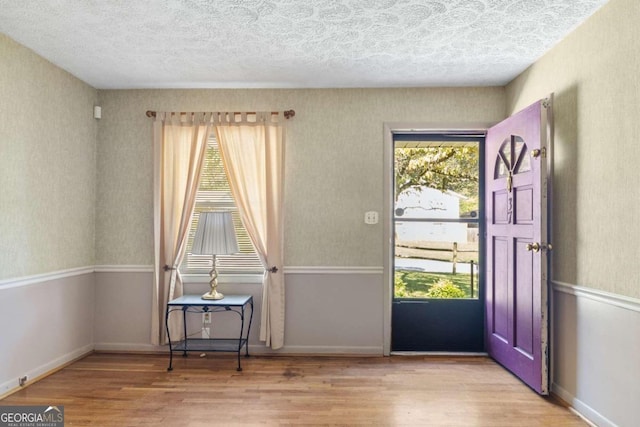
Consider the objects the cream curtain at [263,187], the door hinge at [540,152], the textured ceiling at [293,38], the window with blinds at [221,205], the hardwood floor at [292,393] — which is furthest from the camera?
the window with blinds at [221,205]

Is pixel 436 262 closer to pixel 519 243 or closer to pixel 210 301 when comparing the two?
pixel 519 243

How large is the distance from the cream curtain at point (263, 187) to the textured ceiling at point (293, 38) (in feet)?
1.31

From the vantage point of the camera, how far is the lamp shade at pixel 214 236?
347cm

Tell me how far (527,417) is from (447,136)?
2.38 m

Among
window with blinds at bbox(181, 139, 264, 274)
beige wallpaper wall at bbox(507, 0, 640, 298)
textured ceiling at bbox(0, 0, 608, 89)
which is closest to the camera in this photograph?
beige wallpaper wall at bbox(507, 0, 640, 298)

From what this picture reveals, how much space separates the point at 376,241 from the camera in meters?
3.79

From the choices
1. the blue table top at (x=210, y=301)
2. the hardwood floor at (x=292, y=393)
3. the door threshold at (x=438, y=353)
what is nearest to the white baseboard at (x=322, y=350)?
the hardwood floor at (x=292, y=393)

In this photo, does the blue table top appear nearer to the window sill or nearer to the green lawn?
the window sill

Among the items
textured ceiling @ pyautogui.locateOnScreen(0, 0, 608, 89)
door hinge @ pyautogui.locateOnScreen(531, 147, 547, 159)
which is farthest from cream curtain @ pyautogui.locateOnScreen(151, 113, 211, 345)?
door hinge @ pyautogui.locateOnScreen(531, 147, 547, 159)

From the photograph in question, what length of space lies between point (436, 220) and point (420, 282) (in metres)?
0.60

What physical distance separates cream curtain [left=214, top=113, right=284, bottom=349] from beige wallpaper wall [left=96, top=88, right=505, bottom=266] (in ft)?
0.39

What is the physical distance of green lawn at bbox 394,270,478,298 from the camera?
12.9 feet

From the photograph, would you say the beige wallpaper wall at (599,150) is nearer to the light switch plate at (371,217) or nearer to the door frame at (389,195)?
the door frame at (389,195)

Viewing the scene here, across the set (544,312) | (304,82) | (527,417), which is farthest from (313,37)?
(527,417)
